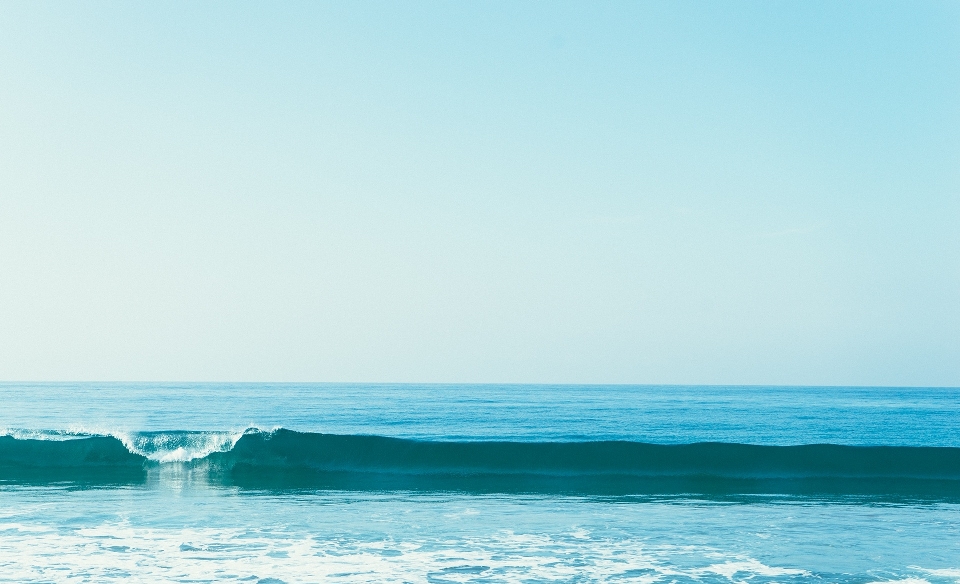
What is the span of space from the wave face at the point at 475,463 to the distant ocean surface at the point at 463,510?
6 centimetres

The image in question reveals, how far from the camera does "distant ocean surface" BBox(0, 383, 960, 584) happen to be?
9336 millimetres

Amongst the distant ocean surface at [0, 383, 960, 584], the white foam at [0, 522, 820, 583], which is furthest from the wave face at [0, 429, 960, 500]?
the white foam at [0, 522, 820, 583]

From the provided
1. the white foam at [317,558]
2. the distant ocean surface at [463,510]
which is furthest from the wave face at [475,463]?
the white foam at [317,558]

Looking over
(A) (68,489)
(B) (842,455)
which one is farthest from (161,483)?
(B) (842,455)

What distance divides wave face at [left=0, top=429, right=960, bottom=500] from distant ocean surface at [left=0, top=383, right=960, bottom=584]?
0.18 ft

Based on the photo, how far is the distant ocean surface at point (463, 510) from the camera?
30.6ft

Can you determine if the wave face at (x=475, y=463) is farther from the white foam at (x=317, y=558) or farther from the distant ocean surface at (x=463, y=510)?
the white foam at (x=317, y=558)

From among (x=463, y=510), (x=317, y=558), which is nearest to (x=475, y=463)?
(x=463, y=510)

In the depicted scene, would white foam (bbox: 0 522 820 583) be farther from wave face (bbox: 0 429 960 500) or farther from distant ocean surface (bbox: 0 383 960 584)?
wave face (bbox: 0 429 960 500)

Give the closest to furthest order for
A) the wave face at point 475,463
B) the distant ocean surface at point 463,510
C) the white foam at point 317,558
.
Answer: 1. the white foam at point 317,558
2. the distant ocean surface at point 463,510
3. the wave face at point 475,463

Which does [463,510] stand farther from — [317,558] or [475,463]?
[475,463]

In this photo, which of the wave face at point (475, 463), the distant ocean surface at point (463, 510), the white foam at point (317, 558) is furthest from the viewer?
the wave face at point (475, 463)

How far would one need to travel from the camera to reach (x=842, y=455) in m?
19.8

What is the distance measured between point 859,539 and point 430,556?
6.05m
